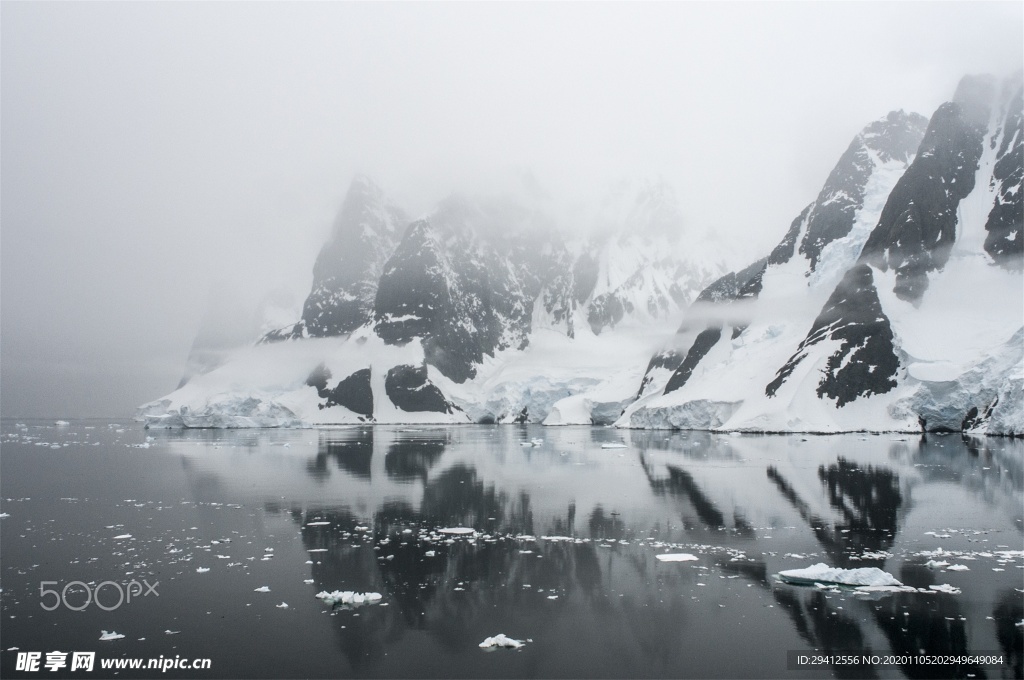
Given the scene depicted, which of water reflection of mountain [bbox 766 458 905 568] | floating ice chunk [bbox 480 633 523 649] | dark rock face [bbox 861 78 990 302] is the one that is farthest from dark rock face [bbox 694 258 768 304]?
floating ice chunk [bbox 480 633 523 649]

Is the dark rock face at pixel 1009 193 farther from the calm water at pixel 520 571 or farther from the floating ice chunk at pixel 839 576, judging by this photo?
the floating ice chunk at pixel 839 576

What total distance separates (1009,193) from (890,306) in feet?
76.6

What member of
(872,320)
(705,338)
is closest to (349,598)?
(872,320)

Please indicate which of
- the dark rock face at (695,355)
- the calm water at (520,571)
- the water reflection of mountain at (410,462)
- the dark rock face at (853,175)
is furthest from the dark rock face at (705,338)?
the calm water at (520,571)

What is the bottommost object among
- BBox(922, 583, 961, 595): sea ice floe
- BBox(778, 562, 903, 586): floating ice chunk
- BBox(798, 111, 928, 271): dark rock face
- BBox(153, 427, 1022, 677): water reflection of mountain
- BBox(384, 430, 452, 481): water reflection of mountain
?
BBox(384, 430, 452, 481): water reflection of mountain

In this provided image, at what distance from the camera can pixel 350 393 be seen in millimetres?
171625

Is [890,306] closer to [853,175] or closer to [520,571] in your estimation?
[853,175]

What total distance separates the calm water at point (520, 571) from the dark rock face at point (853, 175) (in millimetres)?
85197

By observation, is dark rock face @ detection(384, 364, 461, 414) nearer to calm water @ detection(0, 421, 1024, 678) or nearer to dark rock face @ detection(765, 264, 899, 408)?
dark rock face @ detection(765, 264, 899, 408)

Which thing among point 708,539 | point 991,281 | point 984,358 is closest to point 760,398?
point 984,358

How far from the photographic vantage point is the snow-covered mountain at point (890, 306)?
2761 inches

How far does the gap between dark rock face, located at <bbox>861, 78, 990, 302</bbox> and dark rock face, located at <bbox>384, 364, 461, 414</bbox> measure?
109m

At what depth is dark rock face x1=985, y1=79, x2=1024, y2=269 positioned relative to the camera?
81500mm

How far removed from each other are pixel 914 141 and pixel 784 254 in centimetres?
3445
